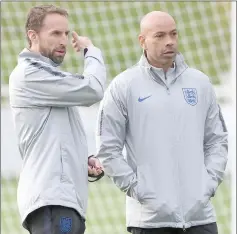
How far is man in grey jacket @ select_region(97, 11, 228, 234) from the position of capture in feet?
17.1

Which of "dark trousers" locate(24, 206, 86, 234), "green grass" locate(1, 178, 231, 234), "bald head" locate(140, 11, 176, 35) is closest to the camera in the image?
"dark trousers" locate(24, 206, 86, 234)

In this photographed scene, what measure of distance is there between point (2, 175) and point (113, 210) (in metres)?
1.33

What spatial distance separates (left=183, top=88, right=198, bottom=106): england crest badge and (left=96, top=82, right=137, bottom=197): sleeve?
0.32 m

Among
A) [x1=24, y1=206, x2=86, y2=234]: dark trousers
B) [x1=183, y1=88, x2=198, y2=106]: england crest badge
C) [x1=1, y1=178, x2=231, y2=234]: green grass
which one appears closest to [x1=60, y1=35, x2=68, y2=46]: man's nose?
[x1=183, y1=88, x2=198, y2=106]: england crest badge

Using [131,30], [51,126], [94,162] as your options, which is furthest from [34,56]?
[131,30]

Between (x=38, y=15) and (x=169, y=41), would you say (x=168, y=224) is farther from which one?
(x=38, y=15)

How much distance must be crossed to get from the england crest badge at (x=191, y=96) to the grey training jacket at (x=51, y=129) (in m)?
Result: 0.49

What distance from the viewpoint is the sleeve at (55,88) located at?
4.99m

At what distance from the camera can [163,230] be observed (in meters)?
5.23

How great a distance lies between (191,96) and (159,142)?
0.31 meters

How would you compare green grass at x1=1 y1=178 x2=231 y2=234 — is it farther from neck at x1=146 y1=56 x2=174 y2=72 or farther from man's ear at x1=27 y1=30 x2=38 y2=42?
man's ear at x1=27 y1=30 x2=38 y2=42

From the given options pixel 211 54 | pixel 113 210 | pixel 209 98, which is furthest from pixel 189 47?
pixel 209 98

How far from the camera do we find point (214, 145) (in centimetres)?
544

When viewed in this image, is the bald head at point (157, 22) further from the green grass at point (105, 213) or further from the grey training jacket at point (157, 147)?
the green grass at point (105, 213)
